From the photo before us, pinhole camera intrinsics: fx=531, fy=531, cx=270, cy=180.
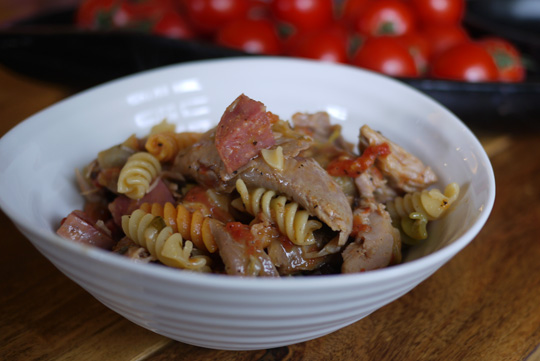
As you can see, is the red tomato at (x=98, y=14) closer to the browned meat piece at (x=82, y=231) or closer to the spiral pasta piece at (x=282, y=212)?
the browned meat piece at (x=82, y=231)

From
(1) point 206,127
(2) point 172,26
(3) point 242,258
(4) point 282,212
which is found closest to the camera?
(3) point 242,258

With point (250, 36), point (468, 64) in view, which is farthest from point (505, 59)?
point (250, 36)

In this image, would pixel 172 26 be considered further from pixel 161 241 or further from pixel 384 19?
pixel 161 241

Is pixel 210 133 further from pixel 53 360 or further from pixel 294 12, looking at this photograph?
pixel 294 12

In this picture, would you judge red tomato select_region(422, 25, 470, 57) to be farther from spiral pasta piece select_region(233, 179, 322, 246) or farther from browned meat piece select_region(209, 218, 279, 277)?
browned meat piece select_region(209, 218, 279, 277)

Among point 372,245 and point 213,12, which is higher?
point 213,12

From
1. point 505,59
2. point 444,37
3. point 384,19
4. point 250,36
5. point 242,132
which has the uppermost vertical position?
point 242,132

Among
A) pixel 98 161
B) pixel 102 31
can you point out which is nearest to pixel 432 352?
Result: pixel 98 161

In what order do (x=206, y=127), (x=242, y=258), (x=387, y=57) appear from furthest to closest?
(x=387, y=57)
(x=206, y=127)
(x=242, y=258)
